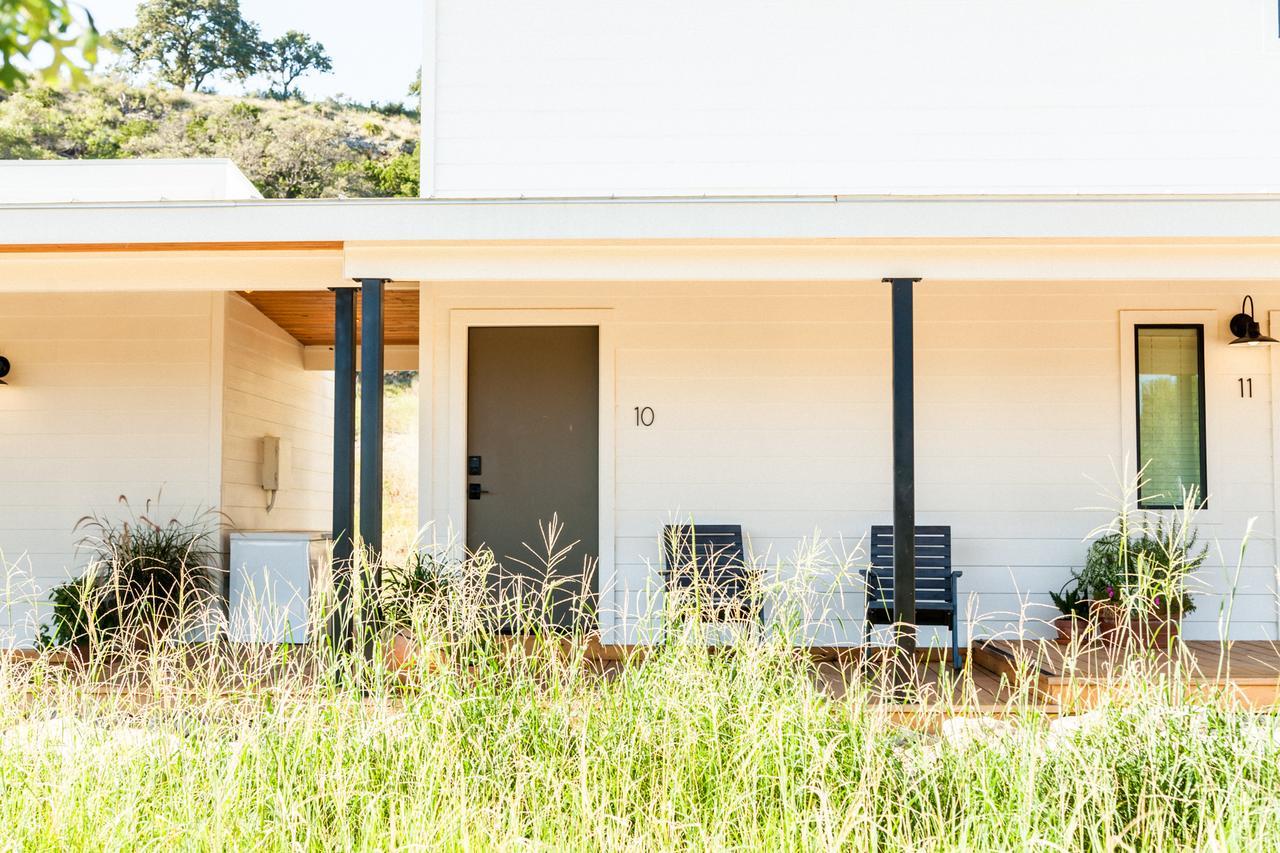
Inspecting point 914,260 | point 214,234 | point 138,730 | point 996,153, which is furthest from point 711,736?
point 996,153

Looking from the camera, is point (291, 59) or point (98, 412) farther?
point (291, 59)

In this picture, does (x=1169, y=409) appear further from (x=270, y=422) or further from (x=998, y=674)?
(x=270, y=422)

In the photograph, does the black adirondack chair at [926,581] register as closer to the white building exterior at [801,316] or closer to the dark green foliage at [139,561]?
the white building exterior at [801,316]

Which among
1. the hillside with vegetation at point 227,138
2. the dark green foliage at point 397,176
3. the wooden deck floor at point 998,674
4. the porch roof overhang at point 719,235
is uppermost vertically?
the hillside with vegetation at point 227,138

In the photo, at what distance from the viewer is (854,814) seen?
8.46ft

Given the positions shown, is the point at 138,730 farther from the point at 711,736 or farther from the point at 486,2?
the point at 486,2

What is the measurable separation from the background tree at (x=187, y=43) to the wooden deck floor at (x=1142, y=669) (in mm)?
28599

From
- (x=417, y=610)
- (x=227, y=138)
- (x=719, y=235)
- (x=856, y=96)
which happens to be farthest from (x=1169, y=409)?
(x=227, y=138)

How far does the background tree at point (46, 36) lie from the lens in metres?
3.84

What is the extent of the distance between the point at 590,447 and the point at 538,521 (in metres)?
0.51

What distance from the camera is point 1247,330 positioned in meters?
5.96

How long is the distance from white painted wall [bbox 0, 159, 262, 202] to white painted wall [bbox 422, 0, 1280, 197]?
82.1 inches

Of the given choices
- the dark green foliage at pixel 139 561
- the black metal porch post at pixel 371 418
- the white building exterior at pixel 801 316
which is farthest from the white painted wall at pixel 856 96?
the dark green foliage at pixel 139 561

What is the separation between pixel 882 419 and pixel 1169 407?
1.58 metres
